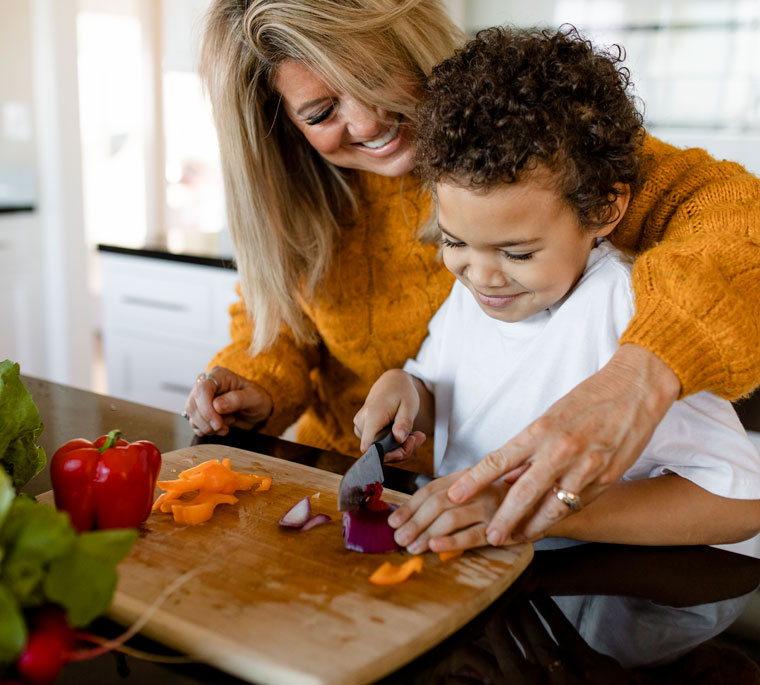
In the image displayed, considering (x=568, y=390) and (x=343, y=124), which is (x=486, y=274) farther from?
(x=343, y=124)

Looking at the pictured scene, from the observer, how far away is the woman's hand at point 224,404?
136 centimetres

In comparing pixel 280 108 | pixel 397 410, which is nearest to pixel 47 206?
pixel 280 108

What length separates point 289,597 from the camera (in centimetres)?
82

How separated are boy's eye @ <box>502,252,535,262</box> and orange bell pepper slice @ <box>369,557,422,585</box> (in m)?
0.38

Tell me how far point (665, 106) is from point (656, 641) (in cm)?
246

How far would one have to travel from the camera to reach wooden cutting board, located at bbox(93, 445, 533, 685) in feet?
2.38

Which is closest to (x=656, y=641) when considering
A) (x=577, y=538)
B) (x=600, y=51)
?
(x=577, y=538)

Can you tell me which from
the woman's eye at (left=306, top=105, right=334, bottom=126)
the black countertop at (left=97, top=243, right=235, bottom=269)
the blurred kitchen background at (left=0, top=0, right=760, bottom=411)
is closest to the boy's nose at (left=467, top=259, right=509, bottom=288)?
the woman's eye at (left=306, top=105, right=334, bottom=126)

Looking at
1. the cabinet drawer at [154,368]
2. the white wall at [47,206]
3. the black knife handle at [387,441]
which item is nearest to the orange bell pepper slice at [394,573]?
the black knife handle at [387,441]

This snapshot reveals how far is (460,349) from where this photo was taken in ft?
4.39

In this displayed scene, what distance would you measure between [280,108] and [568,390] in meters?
0.77

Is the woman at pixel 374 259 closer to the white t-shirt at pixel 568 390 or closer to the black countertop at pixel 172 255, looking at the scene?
the white t-shirt at pixel 568 390

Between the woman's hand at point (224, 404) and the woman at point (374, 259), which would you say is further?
the woman's hand at point (224, 404)

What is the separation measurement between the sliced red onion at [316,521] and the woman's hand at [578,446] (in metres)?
0.19
